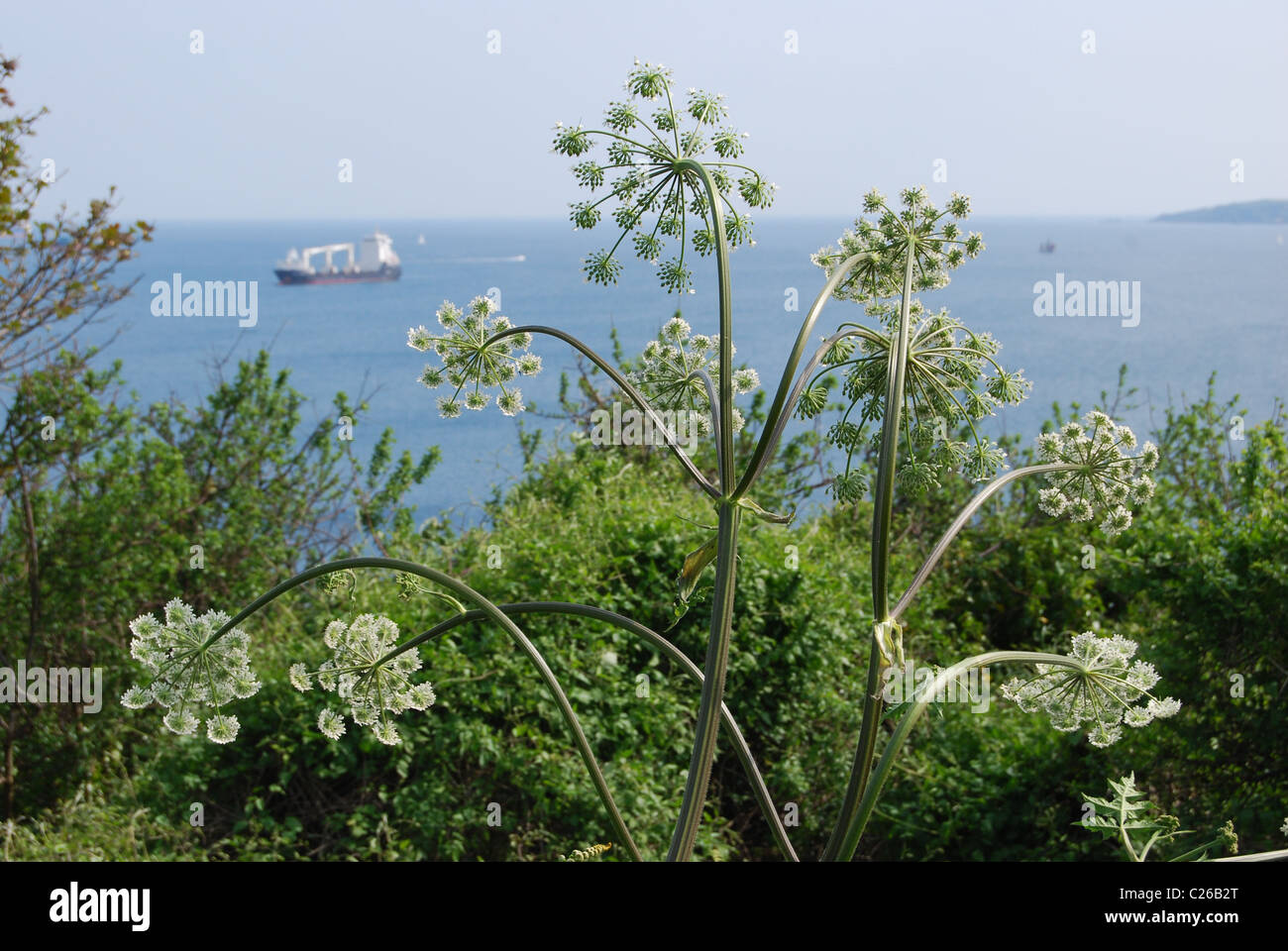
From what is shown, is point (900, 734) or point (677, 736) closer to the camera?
point (900, 734)

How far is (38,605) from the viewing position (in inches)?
204

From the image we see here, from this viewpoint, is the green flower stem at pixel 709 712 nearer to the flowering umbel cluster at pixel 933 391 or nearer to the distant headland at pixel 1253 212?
the flowering umbel cluster at pixel 933 391

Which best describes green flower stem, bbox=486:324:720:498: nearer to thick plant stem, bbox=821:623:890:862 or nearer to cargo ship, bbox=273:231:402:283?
thick plant stem, bbox=821:623:890:862

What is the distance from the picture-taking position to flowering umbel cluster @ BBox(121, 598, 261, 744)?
1234mm

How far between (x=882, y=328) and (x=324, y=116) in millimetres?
25832

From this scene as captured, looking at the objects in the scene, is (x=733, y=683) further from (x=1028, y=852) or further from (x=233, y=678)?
(x=233, y=678)

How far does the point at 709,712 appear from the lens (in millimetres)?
1231

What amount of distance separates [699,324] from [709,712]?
7.28m

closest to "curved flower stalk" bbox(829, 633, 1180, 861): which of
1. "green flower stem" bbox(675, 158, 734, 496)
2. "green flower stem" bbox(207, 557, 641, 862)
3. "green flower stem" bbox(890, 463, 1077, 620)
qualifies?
"green flower stem" bbox(890, 463, 1077, 620)

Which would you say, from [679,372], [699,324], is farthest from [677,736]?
[699,324]

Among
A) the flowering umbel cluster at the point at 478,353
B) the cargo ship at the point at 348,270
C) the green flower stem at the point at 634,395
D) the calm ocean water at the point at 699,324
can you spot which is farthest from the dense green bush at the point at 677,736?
the cargo ship at the point at 348,270

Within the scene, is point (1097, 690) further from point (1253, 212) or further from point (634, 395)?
point (1253, 212)

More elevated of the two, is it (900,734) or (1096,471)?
(1096,471)

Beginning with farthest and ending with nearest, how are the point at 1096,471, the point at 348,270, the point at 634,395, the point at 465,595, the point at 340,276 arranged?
1. the point at 348,270
2. the point at 340,276
3. the point at 1096,471
4. the point at 634,395
5. the point at 465,595
